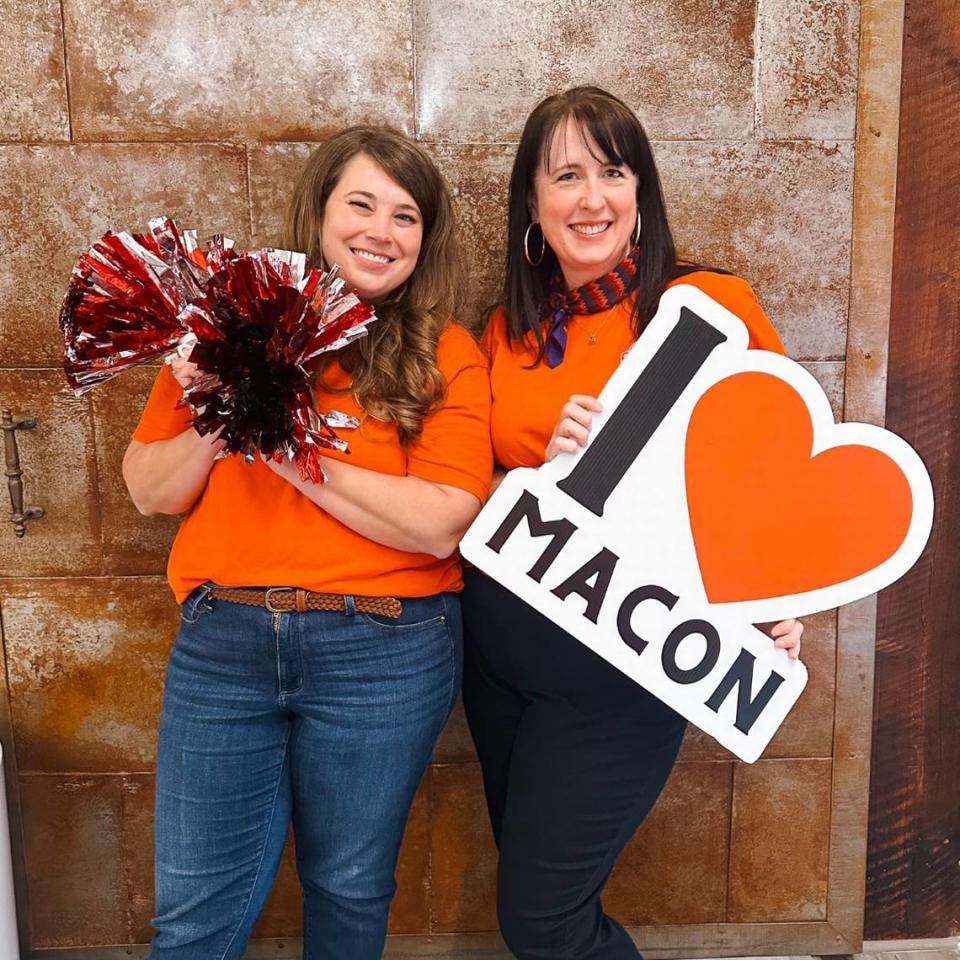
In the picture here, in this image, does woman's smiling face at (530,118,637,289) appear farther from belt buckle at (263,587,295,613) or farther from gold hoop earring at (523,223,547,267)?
belt buckle at (263,587,295,613)

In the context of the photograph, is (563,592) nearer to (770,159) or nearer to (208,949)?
(208,949)

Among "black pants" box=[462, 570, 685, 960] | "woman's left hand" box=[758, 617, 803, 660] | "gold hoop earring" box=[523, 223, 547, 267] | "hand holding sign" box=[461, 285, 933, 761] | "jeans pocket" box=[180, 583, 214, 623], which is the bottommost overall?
"black pants" box=[462, 570, 685, 960]

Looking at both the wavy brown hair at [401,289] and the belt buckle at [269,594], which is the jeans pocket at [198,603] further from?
the wavy brown hair at [401,289]

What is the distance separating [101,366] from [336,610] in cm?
52

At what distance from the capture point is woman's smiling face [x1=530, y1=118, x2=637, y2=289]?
58.4 inches

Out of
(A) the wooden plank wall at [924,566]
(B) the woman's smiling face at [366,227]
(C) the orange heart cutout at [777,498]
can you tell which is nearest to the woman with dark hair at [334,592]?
(B) the woman's smiling face at [366,227]

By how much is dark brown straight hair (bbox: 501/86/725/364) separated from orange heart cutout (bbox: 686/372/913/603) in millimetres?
230

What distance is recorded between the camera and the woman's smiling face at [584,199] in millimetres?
1483

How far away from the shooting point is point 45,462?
6.53 ft

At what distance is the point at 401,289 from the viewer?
5.17 feet

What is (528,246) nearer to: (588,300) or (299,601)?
(588,300)

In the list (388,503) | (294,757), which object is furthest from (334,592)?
(294,757)

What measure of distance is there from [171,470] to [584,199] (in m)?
0.82

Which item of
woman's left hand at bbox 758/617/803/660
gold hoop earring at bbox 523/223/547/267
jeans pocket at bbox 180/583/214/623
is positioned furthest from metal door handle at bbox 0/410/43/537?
woman's left hand at bbox 758/617/803/660
